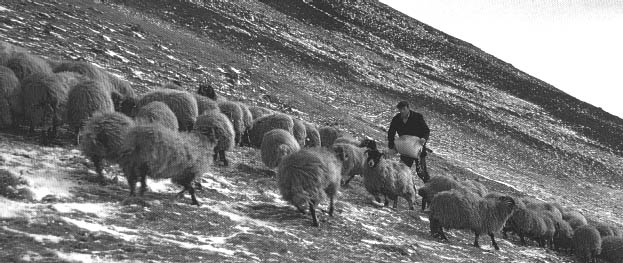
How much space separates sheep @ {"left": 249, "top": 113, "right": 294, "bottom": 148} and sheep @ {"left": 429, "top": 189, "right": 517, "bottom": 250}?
460 centimetres

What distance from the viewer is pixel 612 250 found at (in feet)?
47.2

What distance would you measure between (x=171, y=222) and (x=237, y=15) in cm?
4410

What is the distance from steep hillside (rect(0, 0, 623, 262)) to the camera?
6141 mm

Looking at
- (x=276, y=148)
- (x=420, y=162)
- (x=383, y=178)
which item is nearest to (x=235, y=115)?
(x=276, y=148)

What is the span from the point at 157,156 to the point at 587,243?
12.4 m

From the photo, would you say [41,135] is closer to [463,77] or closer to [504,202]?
[504,202]

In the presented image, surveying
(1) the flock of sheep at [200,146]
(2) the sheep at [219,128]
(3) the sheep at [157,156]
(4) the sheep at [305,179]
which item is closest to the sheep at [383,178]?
(1) the flock of sheep at [200,146]

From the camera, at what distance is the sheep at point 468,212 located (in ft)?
32.9

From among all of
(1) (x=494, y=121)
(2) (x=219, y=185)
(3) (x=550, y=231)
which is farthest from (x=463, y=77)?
(2) (x=219, y=185)

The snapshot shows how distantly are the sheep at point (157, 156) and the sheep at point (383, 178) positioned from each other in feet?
16.7

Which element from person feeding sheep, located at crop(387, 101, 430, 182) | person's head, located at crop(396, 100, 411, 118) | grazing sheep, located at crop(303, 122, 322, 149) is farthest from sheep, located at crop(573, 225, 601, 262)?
grazing sheep, located at crop(303, 122, 322, 149)

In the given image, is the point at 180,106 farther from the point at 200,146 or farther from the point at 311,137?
the point at 311,137

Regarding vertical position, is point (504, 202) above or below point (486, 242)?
above

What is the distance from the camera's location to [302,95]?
95.3 ft
